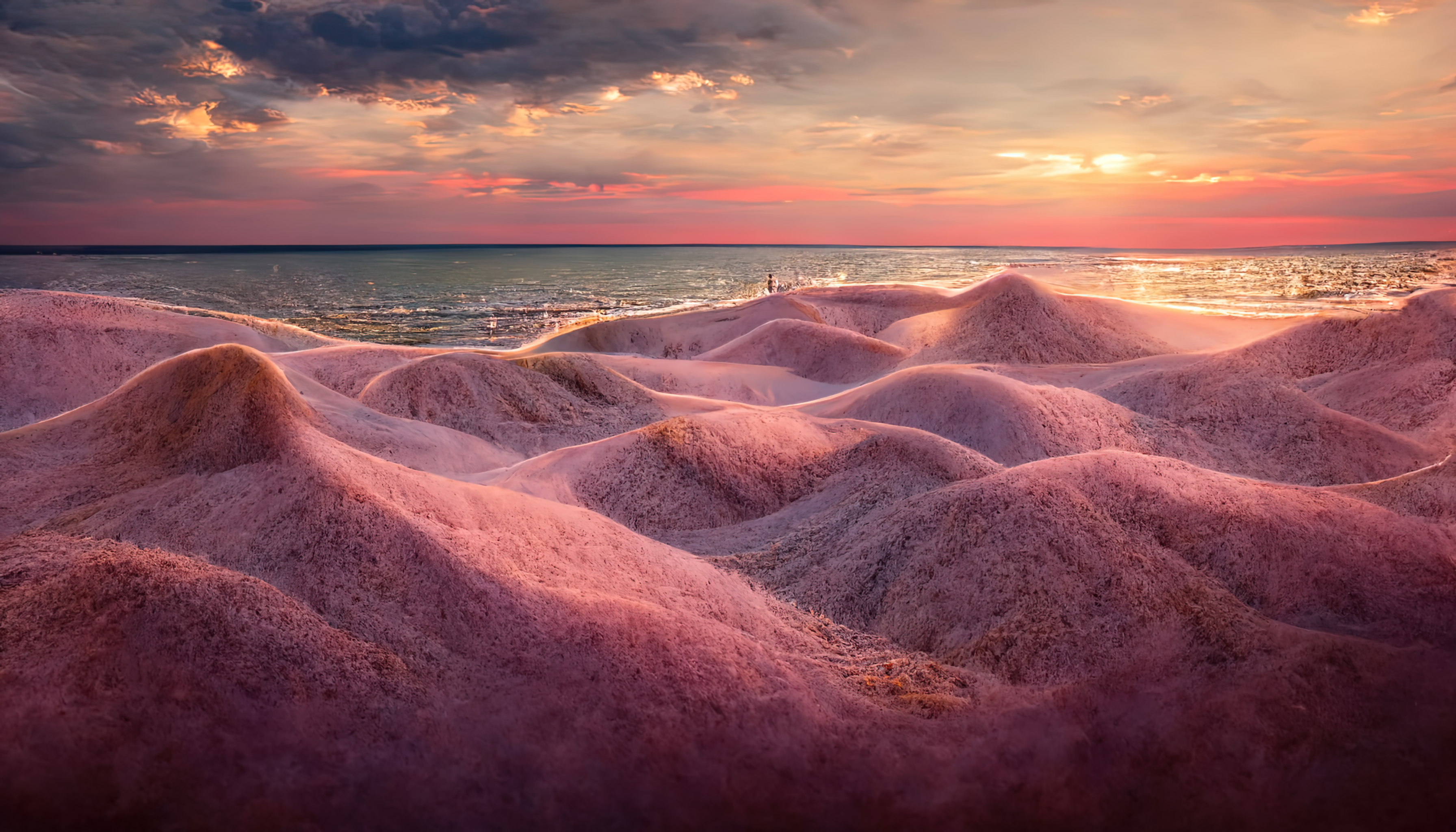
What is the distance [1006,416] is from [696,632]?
581 centimetres

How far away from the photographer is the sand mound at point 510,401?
33.7ft

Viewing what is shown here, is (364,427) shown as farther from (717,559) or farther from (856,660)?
(856,660)

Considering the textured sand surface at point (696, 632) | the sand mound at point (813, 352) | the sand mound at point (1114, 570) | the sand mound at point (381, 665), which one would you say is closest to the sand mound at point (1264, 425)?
the textured sand surface at point (696, 632)

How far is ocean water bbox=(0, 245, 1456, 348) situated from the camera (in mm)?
29297

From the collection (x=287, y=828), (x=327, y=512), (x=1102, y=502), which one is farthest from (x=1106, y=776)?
(x=327, y=512)

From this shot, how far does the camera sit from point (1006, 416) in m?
8.85

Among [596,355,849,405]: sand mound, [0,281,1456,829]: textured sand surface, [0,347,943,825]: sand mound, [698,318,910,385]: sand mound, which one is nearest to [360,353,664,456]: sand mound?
[0,281,1456,829]: textured sand surface

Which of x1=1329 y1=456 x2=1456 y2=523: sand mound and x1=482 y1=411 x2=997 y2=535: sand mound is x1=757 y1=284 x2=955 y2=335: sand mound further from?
x1=1329 y1=456 x2=1456 y2=523: sand mound

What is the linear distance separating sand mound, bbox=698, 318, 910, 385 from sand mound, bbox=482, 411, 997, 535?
9.07 meters

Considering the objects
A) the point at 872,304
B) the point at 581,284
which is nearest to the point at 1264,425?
the point at 872,304

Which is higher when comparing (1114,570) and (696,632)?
(1114,570)

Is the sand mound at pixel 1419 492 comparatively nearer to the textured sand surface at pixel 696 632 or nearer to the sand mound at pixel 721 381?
the textured sand surface at pixel 696 632

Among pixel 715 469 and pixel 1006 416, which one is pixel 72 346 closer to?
pixel 715 469

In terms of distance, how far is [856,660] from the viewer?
4316 millimetres
